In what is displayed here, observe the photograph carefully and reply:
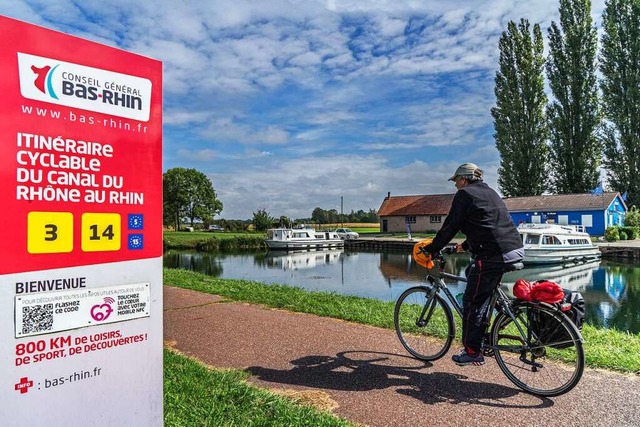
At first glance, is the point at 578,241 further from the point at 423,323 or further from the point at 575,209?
the point at 423,323

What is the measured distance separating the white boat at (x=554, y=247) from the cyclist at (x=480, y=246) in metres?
26.7

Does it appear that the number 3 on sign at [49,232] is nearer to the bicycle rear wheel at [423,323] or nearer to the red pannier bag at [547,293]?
the red pannier bag at [547,293]

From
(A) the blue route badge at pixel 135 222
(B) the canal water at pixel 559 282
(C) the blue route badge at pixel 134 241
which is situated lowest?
(B) the canal water at pixel 559 282

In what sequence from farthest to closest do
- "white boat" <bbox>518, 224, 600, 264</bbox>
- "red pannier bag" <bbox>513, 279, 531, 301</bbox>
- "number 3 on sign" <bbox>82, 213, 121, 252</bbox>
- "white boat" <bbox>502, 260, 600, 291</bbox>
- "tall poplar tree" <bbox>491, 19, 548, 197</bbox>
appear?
"tall poplar tree" <bbox>491, 19, 548, 197</bbox> < "white boat" <bbox>518, 224, 600, 264</bbox> < "white boat" <bbox>502, 260, 600, 291</bbox> < "red pannier bag" <bbox>513, 279, 531, 301</bbox> < "number 3 on sign" <bbox>82, 213, 121, 252</bbox>

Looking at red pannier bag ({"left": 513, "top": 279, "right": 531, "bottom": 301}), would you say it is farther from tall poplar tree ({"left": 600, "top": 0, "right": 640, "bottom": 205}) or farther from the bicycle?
tall poplar tree ({"left": 600, "top": 0, "right": 640, "bottom": 205})

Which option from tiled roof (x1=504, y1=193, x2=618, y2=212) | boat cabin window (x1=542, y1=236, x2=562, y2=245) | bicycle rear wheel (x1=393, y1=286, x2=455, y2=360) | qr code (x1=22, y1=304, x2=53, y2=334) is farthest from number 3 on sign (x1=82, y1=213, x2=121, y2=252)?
tiled roof (x1=504, y1=193, x2=618, y2=212)

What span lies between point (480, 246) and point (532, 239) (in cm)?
2844

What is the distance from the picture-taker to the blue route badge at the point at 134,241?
2.42m

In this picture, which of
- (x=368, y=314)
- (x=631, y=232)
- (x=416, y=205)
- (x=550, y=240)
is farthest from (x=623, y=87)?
(x=368, y=314)

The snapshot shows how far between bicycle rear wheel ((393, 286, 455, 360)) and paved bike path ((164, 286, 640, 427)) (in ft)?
0.47

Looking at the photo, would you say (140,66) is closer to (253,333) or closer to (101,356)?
(101,356)

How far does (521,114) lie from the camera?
4059 cm

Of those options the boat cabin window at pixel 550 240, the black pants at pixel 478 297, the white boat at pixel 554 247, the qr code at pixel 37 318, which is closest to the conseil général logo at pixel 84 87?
the qr code at pixel 37 318

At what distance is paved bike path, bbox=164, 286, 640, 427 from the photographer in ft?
11.2
